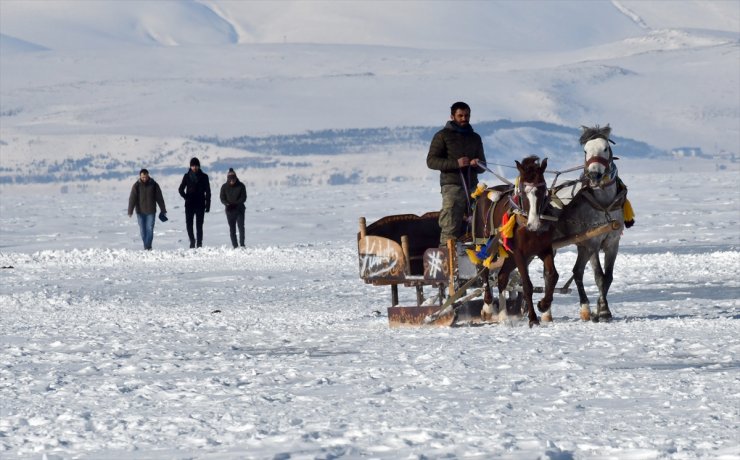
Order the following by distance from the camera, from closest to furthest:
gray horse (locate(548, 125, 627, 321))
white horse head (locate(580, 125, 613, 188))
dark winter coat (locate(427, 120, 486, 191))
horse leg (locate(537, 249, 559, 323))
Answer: horse leg (locate(537, 249, 559, 323)) < white horse head (locate(580, 125, 613, 188)) < gray horse (locate(548, 125, 627, 321)) < dark winter coat (locate(427, 120, 486, 191))

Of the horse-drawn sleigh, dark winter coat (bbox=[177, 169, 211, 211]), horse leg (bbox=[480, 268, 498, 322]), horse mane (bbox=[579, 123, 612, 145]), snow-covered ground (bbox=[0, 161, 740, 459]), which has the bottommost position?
snow-covered ground (bbox=[0, 161, 740, 459])

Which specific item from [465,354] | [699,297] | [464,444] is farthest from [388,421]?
[699,297]

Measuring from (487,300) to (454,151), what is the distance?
4.21ft

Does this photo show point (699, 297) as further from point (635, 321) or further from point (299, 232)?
point (299, 232)

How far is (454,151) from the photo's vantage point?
12586 mm

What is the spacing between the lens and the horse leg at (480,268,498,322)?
40.3ft

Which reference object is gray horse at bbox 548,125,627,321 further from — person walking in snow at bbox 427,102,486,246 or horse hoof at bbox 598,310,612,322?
person walking in snow at bbox 427,102,486,246

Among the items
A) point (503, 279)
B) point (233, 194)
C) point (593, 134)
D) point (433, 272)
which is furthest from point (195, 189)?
point (593, 134)

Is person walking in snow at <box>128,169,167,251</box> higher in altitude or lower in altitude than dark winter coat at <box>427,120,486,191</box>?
lower

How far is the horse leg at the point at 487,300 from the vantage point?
12.3 m

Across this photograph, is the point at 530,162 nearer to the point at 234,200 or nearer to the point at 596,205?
the point at 596,205

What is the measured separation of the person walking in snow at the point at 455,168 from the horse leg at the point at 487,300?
455mm

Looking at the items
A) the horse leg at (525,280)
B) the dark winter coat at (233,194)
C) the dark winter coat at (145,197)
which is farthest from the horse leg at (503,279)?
the dark winter coat at (233,194)

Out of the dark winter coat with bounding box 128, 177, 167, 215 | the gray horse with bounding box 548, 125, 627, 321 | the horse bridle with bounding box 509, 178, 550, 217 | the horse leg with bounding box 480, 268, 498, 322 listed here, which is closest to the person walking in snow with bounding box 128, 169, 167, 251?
the dark winter coat with bounding box 128, 177, 167, 215
